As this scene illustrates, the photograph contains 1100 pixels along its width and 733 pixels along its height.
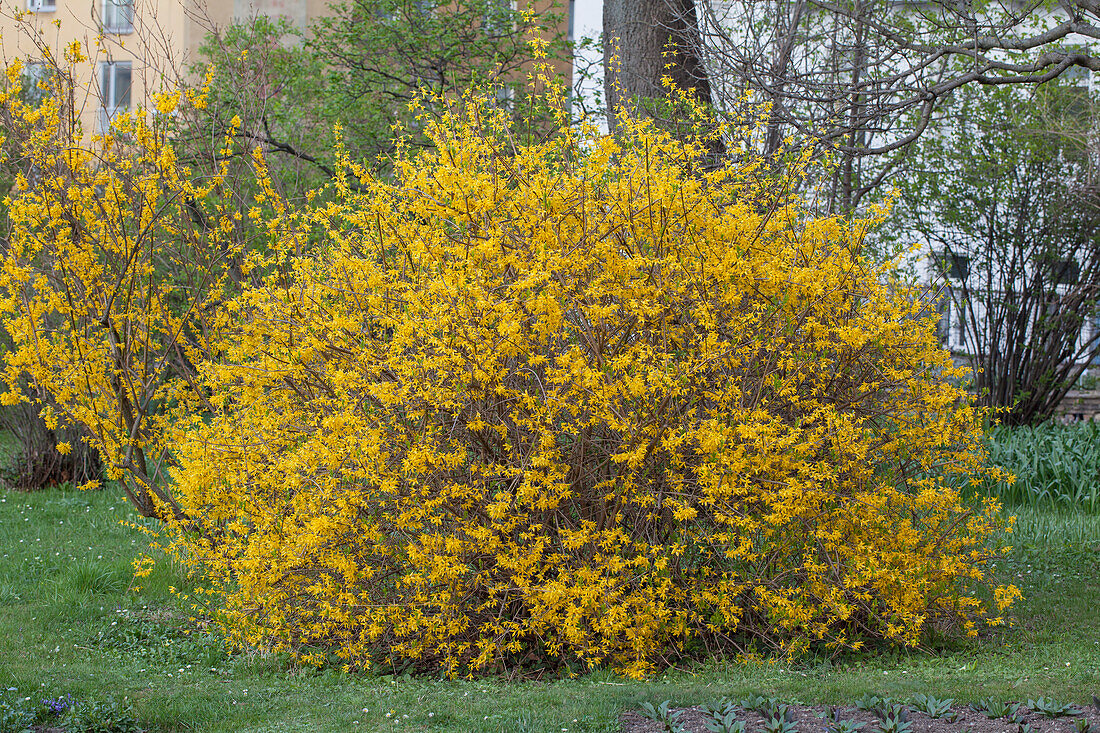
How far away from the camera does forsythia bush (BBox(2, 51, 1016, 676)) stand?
4879 mm

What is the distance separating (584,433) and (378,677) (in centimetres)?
151

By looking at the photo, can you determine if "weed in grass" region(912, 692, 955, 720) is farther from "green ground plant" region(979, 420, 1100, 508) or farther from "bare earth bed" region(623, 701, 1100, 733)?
"green ground plant" region(979, 420, 1100, 508)

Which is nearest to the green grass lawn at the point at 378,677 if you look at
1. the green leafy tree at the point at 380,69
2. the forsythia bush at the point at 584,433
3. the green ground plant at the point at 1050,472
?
the forsythia bush at the point at 584,433

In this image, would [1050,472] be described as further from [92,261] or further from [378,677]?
[92,261]

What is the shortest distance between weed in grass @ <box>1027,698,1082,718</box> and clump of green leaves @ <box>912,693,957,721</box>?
0.28 meters

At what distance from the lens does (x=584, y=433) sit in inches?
196

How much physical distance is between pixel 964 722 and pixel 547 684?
1795mm

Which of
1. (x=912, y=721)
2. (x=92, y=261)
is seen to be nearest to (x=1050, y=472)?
(x=912, y=721)

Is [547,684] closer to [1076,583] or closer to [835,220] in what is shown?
[835,220]

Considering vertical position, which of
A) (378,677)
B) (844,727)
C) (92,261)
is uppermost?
(92,261)

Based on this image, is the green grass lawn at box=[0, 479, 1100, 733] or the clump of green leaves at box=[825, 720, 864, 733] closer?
the clump of green leaves at box=[825, 720, 864, 733]

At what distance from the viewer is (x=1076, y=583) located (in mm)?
6836

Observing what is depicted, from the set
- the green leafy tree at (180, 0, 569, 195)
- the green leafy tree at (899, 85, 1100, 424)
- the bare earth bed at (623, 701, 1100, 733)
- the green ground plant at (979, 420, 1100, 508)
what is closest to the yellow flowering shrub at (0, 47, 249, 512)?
the bare earth bed at (623, 701, 1100, 733)

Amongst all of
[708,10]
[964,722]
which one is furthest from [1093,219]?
[964,722]
